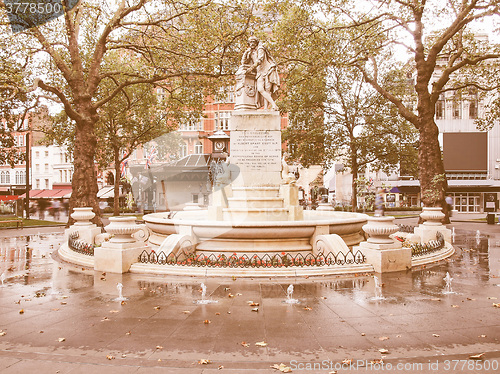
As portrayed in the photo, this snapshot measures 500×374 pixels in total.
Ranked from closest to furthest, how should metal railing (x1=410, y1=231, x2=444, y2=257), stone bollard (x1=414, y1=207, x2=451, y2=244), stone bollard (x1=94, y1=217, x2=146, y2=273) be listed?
stone bollard (x1=94, y1=217, x2=146, y2=273) < metal railing (x1=410, y1=231, x2=444, y2=257) < stone bollard (x1=414, y1=207, x2=451, y2=244)

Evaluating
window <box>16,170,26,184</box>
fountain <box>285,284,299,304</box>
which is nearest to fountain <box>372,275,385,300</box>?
fountain <box>285,284,299,304</box>

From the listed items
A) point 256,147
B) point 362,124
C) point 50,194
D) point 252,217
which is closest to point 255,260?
point 252,217

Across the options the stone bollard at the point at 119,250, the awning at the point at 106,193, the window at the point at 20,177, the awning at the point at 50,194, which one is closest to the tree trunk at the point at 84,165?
the stone bollard at the point at 119,250

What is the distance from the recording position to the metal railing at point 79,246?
11.6 metres

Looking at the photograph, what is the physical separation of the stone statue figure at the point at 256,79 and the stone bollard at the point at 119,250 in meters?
6.73

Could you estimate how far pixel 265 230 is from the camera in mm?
10344

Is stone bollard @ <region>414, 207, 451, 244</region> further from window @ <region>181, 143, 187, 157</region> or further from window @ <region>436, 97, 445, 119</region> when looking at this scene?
window @ <region>181, 143, 187, 157</region>

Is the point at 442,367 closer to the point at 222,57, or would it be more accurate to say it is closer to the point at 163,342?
the point at 163,342

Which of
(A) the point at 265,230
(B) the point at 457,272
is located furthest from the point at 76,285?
(B) the point at 457,272

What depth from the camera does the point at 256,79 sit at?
1474 centimetres

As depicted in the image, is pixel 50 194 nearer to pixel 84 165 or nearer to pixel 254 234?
pixel 84 165

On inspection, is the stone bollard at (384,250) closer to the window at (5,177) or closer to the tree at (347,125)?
the tree at (347,125)

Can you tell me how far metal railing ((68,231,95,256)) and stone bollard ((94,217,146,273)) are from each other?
5.09ft

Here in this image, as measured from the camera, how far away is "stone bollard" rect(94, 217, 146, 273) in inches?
385
